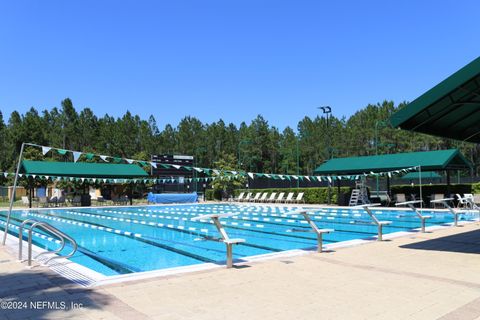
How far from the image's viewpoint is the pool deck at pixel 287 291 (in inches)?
165

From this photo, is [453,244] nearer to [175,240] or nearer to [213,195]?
[175,240]

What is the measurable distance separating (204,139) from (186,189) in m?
21.5

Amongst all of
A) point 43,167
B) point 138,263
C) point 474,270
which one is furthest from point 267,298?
point 43,167

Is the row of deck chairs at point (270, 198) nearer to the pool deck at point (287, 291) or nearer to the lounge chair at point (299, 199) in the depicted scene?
the lounge chair at point (299, 199)

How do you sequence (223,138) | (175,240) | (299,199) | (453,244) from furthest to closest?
(223,138) → (299,199) → (175,240) → (453,244)

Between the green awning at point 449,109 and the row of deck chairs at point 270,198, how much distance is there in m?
18.3

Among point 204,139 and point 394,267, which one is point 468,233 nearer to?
point 394,267

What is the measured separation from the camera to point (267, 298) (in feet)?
15.6

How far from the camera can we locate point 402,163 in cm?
2267

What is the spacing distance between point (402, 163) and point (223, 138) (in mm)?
42293

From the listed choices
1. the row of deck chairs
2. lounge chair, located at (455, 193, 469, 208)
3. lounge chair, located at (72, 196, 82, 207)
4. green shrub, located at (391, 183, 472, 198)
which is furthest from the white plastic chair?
lounge chair, located at (72, 196, 82, 207)

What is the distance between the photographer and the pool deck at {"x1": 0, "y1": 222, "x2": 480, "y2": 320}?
420 cm

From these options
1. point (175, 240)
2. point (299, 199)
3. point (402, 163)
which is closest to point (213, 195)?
point (299, 199)

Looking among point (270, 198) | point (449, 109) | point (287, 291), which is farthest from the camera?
point (270, 198)
